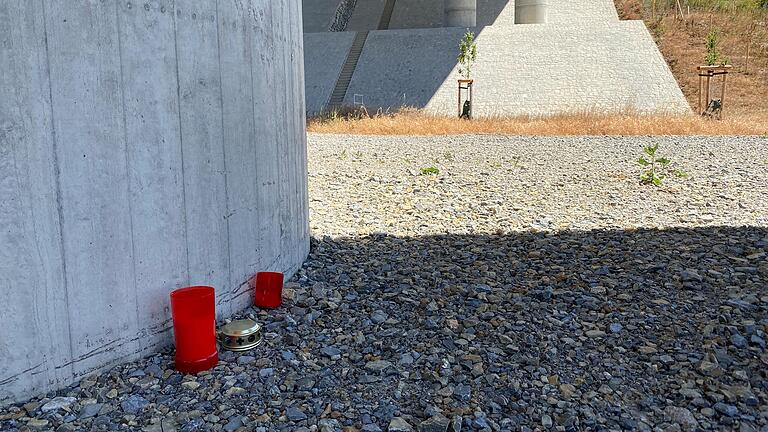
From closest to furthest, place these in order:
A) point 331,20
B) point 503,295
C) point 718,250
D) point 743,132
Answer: point 503,295, point 718,250, point 743,132, point 331,20

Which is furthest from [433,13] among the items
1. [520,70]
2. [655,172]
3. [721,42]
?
[655,172]

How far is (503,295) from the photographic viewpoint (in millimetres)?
3418

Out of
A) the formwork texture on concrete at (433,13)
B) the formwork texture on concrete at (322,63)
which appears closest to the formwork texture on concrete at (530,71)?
the formwork texture on concrete at (322,63)

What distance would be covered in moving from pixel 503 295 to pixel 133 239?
1.98 m

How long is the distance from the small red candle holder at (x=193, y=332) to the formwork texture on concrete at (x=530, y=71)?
1422 centimetres

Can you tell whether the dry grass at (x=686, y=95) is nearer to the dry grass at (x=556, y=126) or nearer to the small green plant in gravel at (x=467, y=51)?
the dry grass at (x=556, y=126)

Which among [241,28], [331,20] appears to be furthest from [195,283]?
[331,20]

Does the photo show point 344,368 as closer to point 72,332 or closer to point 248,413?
point 248,413

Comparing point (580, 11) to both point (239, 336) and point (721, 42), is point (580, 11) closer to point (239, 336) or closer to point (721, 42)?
point (721, 42)

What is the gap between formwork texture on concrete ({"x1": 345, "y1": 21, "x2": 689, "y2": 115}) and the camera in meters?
16.2

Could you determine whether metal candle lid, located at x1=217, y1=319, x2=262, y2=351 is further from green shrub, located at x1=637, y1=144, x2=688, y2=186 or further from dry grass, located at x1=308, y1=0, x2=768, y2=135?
dry grass, located at x1=308, y1=0, x2=768, y2=135

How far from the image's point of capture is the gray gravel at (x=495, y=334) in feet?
7.31

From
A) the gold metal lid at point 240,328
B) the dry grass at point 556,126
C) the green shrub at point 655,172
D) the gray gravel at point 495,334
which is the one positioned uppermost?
the dry grass at point 556,126

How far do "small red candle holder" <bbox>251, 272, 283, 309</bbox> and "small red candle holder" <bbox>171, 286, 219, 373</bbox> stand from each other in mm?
629
